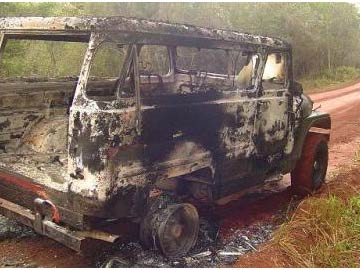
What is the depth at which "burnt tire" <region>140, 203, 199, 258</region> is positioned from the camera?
14.0ft

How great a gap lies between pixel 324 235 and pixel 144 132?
2174mm

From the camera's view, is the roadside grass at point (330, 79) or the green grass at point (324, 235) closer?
the green grass at point (324, 235)

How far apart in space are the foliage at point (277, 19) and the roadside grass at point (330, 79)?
418mm

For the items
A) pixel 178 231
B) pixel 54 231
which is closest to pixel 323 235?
pixel 178 231

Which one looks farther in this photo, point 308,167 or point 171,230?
point 308,167

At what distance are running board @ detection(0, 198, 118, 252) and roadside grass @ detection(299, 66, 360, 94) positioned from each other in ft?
56.7

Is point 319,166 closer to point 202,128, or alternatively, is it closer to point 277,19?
point 202,128

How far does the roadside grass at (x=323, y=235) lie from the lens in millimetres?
4301

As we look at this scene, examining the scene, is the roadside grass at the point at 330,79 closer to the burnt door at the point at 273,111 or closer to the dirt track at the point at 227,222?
the dirt track at the point at 227,222

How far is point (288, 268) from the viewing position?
13.5ft

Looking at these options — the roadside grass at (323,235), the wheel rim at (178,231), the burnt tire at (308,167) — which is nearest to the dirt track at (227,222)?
the burnt tire at (308,167)

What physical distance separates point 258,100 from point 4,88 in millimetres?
2730

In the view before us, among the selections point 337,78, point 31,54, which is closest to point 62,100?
point 31,54

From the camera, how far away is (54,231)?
155 inches
